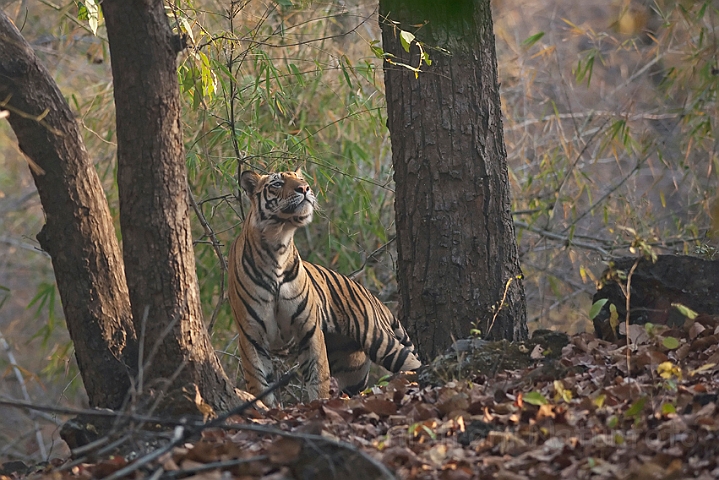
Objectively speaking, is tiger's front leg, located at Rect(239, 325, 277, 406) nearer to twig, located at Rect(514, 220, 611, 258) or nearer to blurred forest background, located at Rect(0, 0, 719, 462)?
blurred forest background, located at Rect(0, 0, 719, 462)

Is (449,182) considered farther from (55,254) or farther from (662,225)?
(662,225)

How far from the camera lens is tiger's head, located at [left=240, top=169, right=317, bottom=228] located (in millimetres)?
5035

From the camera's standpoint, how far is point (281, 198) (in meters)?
5.04

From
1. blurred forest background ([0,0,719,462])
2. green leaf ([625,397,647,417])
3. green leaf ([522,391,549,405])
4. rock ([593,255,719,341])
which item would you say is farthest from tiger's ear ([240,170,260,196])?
green leaf ([625,397,647,417])

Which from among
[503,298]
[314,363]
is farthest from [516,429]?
[314,363]

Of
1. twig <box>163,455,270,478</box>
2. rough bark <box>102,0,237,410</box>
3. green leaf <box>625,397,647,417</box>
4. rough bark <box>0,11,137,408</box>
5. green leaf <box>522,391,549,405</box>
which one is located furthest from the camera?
rough bark <box>0,11,137,408</box>

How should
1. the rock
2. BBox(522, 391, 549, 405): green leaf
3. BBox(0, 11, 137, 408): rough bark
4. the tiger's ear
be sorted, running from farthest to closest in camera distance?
the tiger's ear → the rock → BBox(0, 11, 137, 408): rough bark → BBox(522, 391, 549, 405): green leaf

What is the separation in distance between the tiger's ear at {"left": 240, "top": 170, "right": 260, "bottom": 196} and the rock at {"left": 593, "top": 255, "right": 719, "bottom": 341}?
215 cm

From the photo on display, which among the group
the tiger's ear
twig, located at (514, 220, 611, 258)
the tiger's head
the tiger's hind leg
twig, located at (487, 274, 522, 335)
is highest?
the tiger's ear

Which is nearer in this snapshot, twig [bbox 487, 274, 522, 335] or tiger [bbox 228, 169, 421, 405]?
twig [bbox 487, 274, 522, 335]

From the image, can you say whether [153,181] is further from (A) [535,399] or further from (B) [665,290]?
(B) [665,290]

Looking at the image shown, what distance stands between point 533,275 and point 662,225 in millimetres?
2042

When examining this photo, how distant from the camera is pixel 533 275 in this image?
8.32m

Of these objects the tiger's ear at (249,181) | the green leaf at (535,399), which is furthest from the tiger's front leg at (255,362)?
the green leaf at (535,399)
